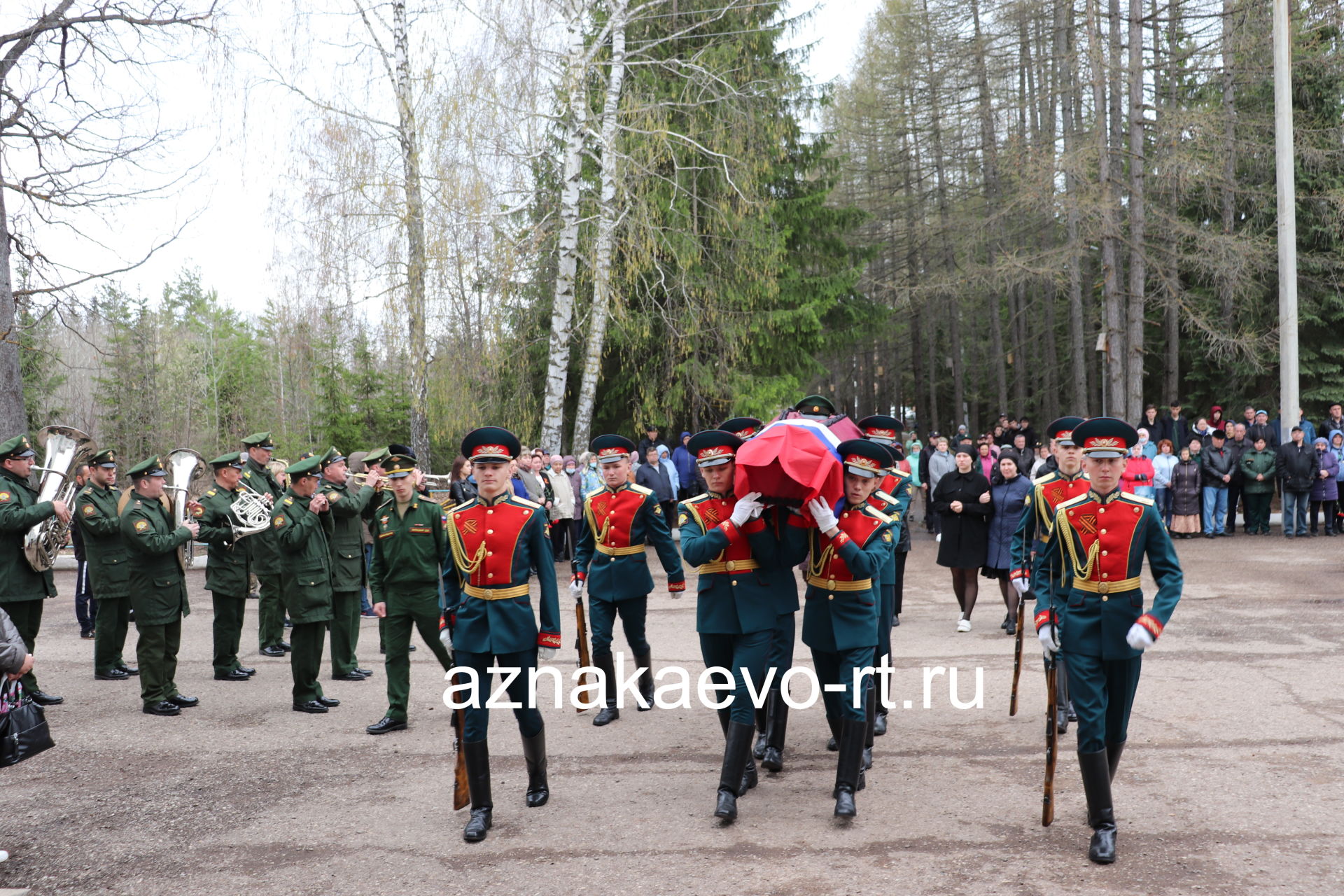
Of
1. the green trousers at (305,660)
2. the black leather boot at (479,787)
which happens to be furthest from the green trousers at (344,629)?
the black leather boot at (479,787)

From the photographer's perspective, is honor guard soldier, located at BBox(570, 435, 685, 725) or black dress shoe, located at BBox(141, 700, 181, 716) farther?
black dress shoe, located at BBox(141, 700, 181, 716)

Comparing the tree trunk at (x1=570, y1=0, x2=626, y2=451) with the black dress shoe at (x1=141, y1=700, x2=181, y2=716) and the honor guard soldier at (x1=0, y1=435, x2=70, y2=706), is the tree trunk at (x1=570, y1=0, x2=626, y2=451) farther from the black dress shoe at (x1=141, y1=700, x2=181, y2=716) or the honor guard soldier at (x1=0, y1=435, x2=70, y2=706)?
the black dress shoe at (x1=141, y1=700, x2=181, y2=716)

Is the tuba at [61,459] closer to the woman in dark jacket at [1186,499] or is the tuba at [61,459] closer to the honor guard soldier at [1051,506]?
the honor guard soldier at [1051,506]

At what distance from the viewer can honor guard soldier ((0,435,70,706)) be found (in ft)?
25.6

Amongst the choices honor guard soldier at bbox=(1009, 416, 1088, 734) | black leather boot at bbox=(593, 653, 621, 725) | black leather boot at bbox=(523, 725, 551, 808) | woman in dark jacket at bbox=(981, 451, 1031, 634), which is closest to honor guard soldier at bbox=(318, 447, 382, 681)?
black leather boot at bbox=(593, 653, 621, 725)

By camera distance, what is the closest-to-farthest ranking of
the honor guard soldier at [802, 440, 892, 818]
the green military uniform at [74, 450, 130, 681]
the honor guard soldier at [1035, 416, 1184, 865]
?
the honor guard soldier at [1035, 416, 1184, 865], the honor guard soldier at [802, 440, 892, 818], the green military uniform at [74, 450, 130, 681]

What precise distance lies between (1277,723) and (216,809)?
21.5 ft

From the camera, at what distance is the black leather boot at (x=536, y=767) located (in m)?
5.64

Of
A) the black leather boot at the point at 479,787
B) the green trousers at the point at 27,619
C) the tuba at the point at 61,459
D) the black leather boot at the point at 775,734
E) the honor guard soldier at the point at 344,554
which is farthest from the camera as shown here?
the tuba at the point at 61,459

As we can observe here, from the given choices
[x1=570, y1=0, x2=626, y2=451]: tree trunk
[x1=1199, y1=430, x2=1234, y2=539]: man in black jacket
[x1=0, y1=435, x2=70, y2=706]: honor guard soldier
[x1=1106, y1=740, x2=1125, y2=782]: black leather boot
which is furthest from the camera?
[x1=1199, y1=430, x2=1234, y2=539]: man in black jacket

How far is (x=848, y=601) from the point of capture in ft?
18.5

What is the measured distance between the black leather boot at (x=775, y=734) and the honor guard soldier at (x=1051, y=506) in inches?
70.2

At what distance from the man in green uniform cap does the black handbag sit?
2759 mm

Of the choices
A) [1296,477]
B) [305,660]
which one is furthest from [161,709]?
[1296,477]
